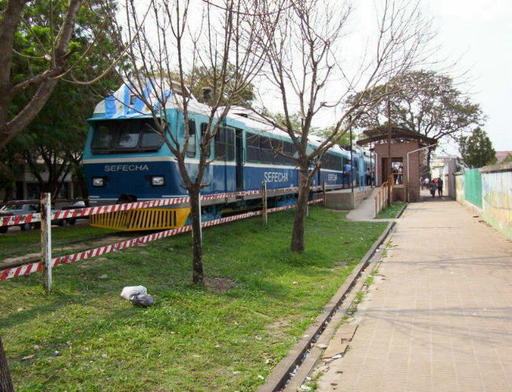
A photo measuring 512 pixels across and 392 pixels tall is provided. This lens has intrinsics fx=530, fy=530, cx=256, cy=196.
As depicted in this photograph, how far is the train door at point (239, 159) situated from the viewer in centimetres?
1544

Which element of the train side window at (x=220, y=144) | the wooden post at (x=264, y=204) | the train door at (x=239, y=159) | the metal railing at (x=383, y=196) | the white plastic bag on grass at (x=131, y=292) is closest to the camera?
the white plastic bag on grass at (x=131, y=292)

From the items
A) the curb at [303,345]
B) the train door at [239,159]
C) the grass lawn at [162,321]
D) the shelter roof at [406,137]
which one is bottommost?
the curb at [303,345]

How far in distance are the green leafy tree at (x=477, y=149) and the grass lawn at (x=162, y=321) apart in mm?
50044

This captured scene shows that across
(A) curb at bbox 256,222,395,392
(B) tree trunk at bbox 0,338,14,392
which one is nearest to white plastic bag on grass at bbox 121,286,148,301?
(A) curb at bbox 256,222,395,392

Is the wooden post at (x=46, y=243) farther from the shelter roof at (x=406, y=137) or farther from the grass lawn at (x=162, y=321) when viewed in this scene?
the shelter roof at (x=406, y=137)

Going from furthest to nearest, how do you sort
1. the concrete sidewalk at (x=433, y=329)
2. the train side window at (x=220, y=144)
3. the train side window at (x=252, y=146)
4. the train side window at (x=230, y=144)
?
the train side window at (x=252, y=146) → the train side window at (x=230, y=144) → the train side window at (x=220, y=144) → the concrete sidewalk at (x=433, y=329)

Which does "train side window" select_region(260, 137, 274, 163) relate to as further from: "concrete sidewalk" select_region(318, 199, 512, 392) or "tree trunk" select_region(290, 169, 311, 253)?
"concrete sidewalk" select_region(318, 199, 512, 392)

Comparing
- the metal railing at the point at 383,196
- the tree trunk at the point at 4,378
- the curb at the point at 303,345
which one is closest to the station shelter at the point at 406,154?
the metal railing at the point at 383,196

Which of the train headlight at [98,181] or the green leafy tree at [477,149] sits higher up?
the green leafy tree at [477,149]

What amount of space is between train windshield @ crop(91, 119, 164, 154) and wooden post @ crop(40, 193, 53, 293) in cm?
490

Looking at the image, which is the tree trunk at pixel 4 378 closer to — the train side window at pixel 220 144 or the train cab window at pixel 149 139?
the train cab window at pixel 149 139

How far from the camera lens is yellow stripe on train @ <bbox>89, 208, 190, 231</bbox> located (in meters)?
11.4

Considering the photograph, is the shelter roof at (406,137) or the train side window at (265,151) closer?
the train side window at (265,151)

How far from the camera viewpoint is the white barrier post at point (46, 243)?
22.5 feet
